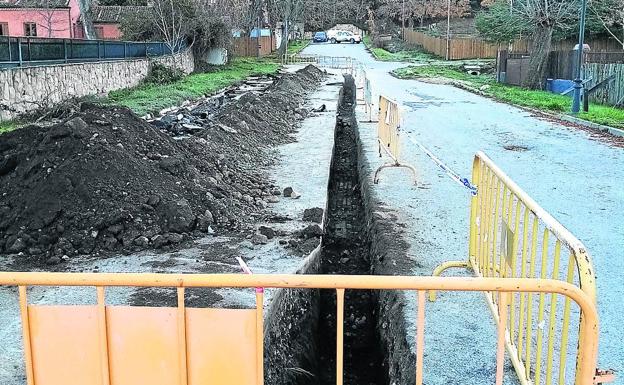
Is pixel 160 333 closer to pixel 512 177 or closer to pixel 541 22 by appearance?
pixel 512 177

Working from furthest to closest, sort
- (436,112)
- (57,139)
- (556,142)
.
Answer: (436,112)
(556,142)
(57,139)

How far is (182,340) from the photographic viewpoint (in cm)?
288

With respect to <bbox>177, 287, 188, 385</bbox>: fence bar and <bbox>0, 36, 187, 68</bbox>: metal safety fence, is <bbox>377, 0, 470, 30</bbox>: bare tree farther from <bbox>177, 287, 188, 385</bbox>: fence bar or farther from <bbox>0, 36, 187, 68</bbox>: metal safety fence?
<bbox>177, 287, 188, 385</bbox>: fence bar

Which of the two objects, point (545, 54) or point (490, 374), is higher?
point (545, 54)

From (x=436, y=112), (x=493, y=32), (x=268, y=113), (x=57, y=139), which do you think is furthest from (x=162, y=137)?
(x=493, y=32)

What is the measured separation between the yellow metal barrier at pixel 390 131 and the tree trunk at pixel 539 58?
2221 centimetres

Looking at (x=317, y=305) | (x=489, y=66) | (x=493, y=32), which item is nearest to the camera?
(x=317, y=305)

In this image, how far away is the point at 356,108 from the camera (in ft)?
75.5

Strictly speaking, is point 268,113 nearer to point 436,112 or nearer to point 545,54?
point 436,112

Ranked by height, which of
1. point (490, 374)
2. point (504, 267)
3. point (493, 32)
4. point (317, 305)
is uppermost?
point (493, 32)

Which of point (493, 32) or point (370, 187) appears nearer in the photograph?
point (370, 187)

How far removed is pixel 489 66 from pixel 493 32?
21.4ft

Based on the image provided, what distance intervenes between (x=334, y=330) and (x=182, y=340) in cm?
444

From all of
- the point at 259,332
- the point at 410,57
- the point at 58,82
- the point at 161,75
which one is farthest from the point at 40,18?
the point at 259,332
